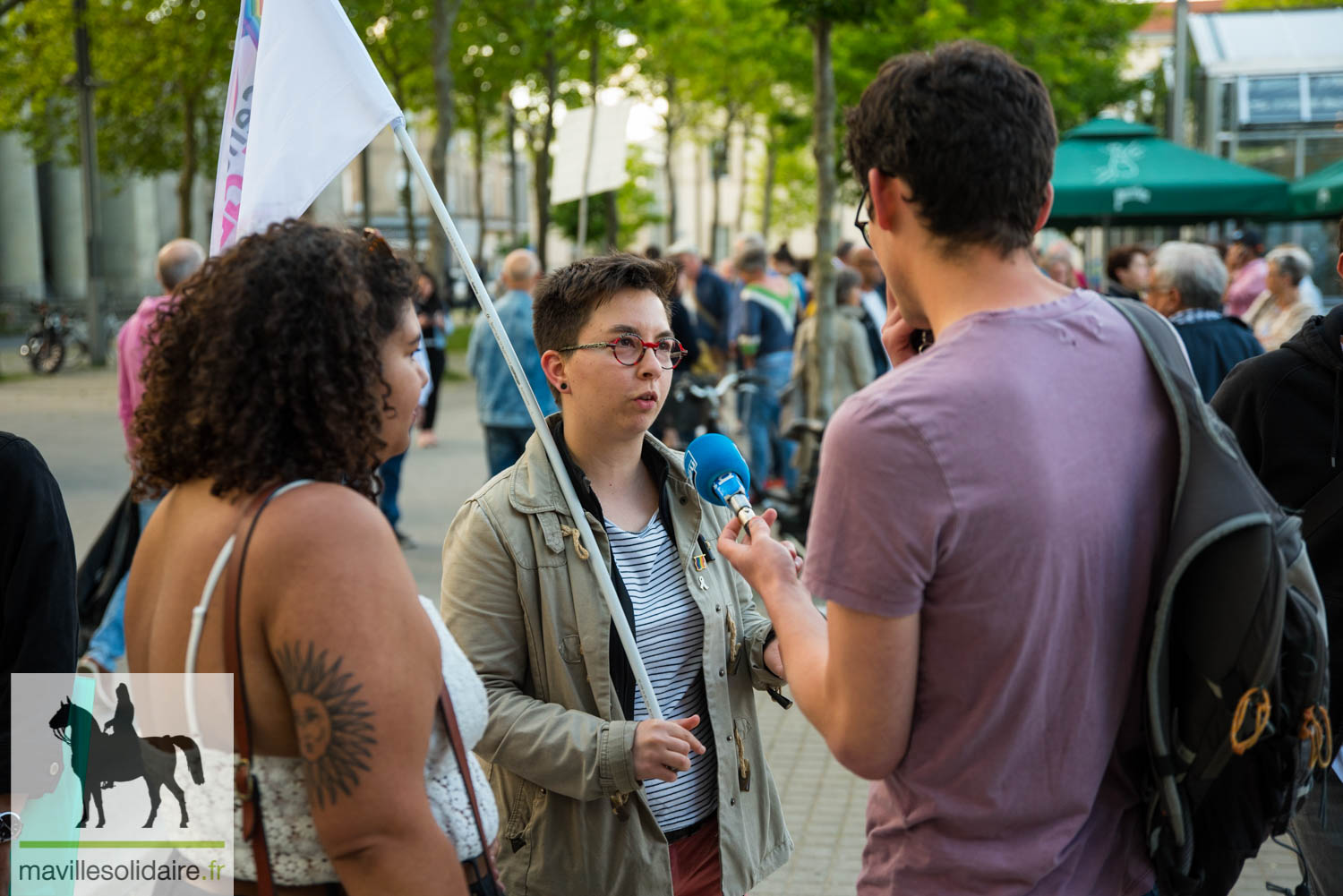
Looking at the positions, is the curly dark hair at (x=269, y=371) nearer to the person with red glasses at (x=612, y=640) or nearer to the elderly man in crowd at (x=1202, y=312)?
the person with red glasses at (x=612, y=640)

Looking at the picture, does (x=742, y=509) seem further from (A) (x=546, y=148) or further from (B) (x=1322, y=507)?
(A) (x=546, y=148)

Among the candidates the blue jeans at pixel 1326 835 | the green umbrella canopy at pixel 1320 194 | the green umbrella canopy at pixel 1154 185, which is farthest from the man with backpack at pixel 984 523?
the green umbrella canopy at pixel 1320 194

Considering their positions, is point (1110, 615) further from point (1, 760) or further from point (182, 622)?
point (1, 760)

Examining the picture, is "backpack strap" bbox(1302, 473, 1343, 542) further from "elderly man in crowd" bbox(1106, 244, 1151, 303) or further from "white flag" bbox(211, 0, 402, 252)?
"elderly man in crowd" bbox(1106, 244, 1151, 303)

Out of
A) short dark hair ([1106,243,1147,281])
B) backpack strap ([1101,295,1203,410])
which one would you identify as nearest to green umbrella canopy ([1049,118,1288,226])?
short dark hair ([1106,243,1147,281])

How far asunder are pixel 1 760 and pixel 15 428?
15584 mm

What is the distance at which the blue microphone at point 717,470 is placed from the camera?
2.62 m

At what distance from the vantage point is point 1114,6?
36.2m

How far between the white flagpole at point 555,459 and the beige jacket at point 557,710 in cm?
4

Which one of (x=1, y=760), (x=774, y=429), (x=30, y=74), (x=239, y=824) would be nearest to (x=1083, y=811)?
(x=239, y=824)

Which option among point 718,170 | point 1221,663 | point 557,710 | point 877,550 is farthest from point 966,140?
point 718,170

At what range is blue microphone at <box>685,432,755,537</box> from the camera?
2.62m

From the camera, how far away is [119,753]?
91.5 inches

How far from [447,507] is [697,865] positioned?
908 centimetres
